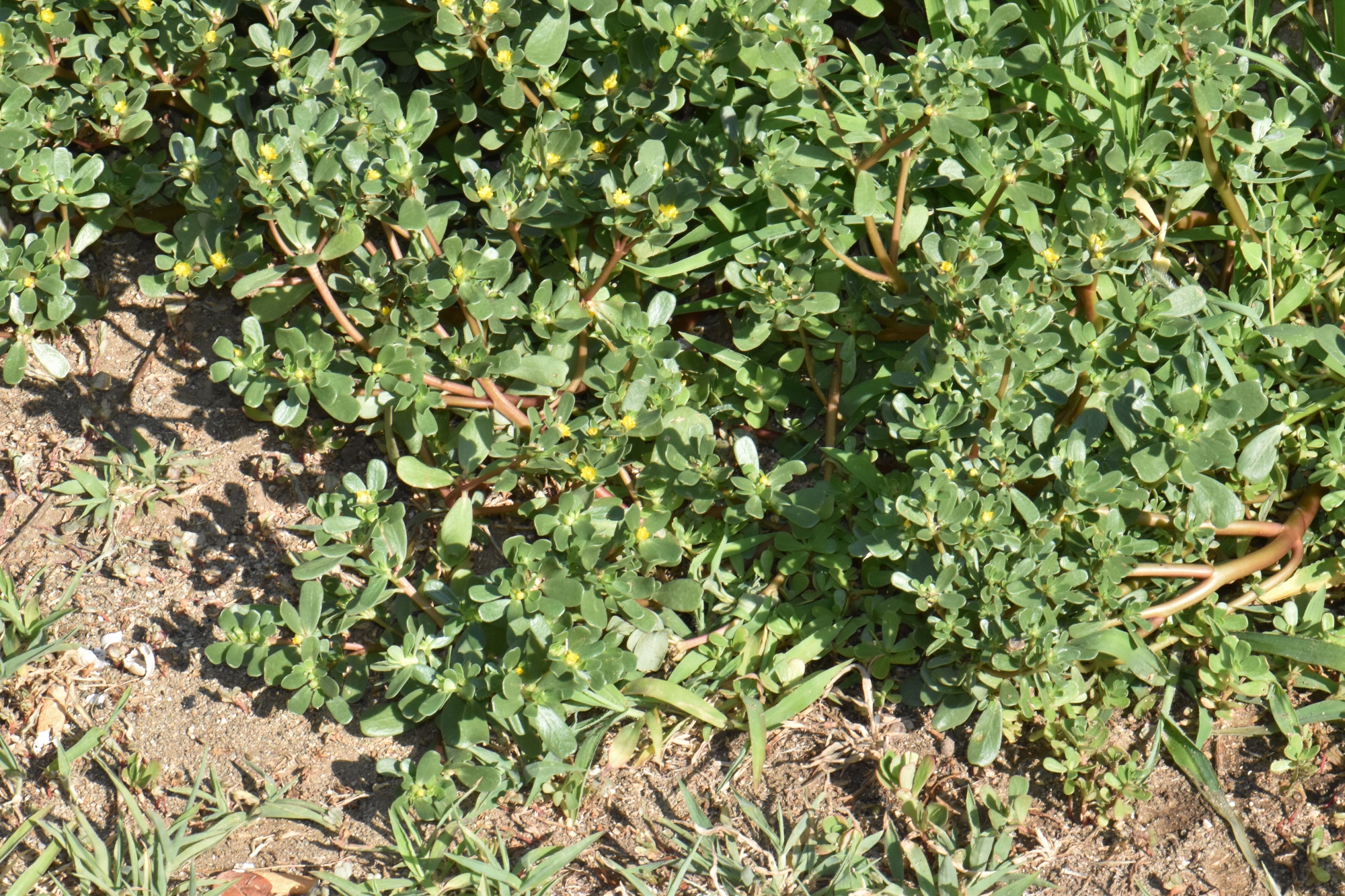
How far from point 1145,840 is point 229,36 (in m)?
2.98

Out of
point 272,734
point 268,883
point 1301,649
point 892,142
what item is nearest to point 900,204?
point 892,142

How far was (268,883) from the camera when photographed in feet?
8.93

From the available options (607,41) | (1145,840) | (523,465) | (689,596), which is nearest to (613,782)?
(689,596)

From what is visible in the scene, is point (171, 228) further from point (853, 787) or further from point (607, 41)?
point (853, 787)

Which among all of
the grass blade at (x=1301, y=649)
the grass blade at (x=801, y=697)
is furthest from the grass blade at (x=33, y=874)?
the grass blade at (x=1301, y=649)

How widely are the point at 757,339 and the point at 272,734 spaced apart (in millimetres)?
1524

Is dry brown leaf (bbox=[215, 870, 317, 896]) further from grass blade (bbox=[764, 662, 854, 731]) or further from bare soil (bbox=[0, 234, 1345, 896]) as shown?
grass blade (bbox=[764, 662, 854, 731])

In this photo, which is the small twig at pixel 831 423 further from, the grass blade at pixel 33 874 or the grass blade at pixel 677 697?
the grass blade at pixel 33 874

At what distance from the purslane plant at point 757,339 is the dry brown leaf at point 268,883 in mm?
328

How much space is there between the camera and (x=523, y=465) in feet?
9.41

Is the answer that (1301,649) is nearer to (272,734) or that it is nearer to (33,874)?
(272,734)

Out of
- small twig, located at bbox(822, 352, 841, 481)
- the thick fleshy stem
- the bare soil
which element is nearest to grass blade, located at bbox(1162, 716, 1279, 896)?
the bare soil

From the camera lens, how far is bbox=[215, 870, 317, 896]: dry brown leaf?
8.87 feet

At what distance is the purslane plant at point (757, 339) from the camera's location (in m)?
2.72
